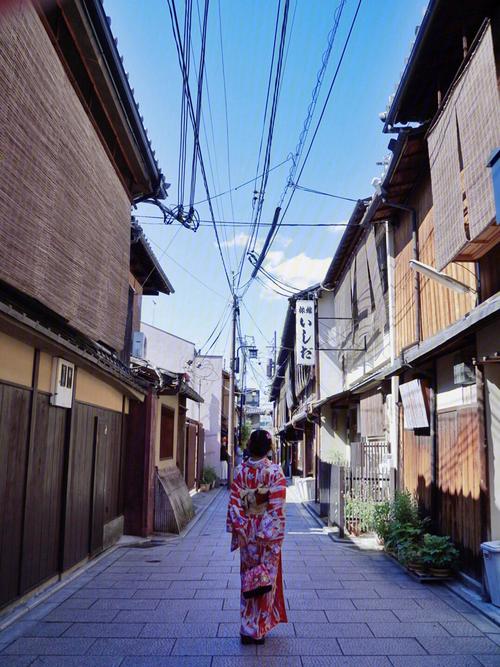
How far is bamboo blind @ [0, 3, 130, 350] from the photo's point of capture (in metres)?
5.26

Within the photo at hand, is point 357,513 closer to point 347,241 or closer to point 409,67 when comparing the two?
point 347,241

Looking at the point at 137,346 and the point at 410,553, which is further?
the point at 137,346

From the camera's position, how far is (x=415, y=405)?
927 centimetres

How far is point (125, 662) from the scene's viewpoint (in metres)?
4.73

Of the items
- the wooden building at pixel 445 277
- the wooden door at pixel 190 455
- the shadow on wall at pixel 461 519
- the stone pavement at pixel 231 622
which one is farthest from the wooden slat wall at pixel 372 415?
the wooden door at pixel 190 455

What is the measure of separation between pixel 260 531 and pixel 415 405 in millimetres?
4742

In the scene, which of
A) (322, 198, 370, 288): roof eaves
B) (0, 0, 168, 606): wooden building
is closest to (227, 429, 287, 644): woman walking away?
(0, 0, 168, 606): wooden building

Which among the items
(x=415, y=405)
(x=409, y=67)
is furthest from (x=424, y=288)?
(x=409, y=67)

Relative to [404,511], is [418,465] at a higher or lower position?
higher

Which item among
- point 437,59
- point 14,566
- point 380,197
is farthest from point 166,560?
point 437,59

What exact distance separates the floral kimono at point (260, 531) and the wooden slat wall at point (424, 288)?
3.57 m

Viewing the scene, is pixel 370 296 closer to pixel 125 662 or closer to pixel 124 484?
pixel 124 484

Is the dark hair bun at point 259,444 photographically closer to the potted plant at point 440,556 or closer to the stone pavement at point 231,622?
the stone pavement at point 231,622

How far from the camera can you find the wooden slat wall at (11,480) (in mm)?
5539
